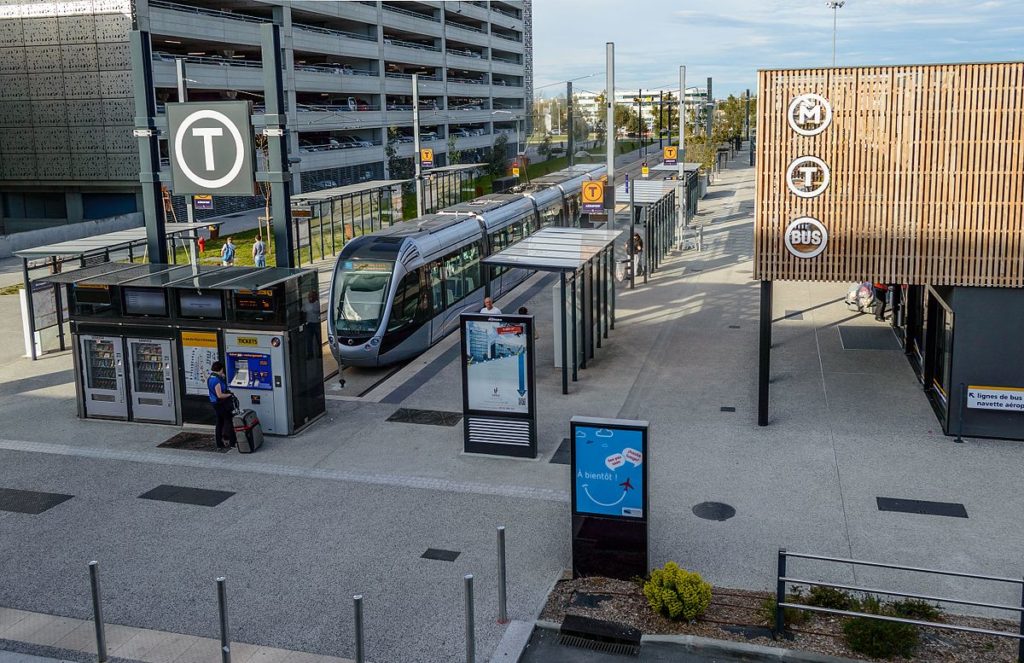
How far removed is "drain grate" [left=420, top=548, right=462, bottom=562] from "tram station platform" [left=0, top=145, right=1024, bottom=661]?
0.14 meters

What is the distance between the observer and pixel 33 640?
9516 millimetres

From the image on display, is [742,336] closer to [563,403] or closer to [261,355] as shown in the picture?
[563,403]

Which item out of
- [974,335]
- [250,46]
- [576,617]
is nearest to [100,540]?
[576,617]

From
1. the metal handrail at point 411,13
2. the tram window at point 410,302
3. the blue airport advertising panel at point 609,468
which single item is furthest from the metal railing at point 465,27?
the blue airport advertising panel at point 609,468

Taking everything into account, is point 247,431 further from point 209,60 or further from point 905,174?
point 209,60

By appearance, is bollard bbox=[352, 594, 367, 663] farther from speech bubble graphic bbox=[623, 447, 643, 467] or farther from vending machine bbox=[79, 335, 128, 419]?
vending machine bbox=[79, 335, 128, 419]

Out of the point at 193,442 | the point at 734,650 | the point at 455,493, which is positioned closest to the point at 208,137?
the point at 193,442

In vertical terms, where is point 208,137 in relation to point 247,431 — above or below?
above

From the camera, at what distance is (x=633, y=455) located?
10359mm

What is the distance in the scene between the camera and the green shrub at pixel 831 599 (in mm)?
9398

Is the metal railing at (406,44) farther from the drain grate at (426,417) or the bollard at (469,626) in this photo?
the bollard at (469,626)

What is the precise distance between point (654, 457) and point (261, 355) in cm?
658

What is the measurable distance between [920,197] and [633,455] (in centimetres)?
757

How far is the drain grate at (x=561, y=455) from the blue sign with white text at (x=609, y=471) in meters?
3.63
